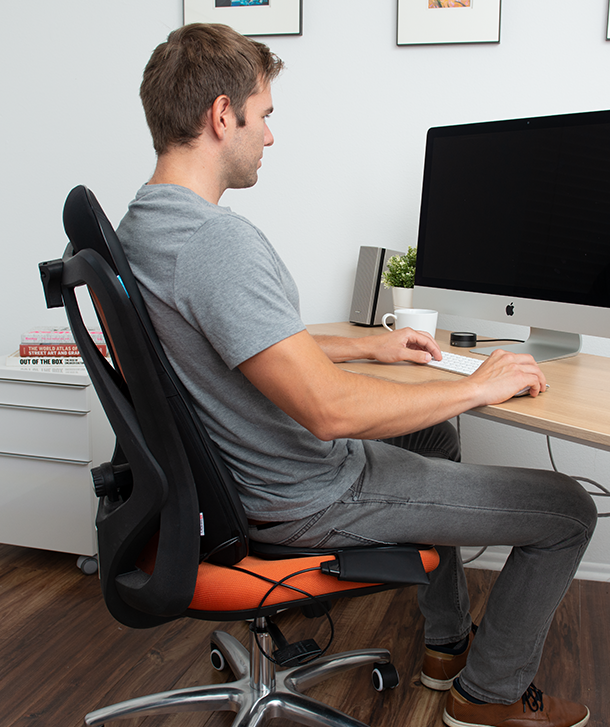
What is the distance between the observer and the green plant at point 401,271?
1.70m

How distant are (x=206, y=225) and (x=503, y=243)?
0.79m

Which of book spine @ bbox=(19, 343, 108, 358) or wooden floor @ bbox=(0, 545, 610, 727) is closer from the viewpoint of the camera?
wooden floor @ bbox=(0, 545, 610, 727)

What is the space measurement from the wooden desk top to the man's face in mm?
447

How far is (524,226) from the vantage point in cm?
135

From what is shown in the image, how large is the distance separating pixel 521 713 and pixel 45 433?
1.44 m

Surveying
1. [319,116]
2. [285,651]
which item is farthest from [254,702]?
[319,116]

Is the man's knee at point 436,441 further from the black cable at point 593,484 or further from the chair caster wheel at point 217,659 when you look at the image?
the chair caster wheel at point 217,659

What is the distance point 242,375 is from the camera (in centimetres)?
91

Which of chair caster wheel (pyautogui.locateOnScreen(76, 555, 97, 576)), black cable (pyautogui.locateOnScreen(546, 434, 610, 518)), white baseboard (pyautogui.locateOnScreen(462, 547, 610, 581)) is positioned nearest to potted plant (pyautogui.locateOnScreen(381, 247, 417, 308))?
black cable (pyautogui.locateOnScreen(546, 434, 610, 518))

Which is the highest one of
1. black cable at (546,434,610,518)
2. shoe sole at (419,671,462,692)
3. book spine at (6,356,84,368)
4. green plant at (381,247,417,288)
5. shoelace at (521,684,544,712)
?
green plant at (381,247,417,288)

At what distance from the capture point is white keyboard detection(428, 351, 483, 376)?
121 cm

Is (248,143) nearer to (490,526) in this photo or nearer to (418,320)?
(418,320)

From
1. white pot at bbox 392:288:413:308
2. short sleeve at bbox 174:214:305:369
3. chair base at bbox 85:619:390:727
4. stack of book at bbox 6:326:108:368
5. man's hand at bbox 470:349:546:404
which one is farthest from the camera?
stack of book at bbox 6:326:108:368

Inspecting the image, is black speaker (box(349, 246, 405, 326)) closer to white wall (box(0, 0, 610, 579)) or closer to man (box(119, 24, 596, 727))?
white wall (box(0, 0, 610, 579))
